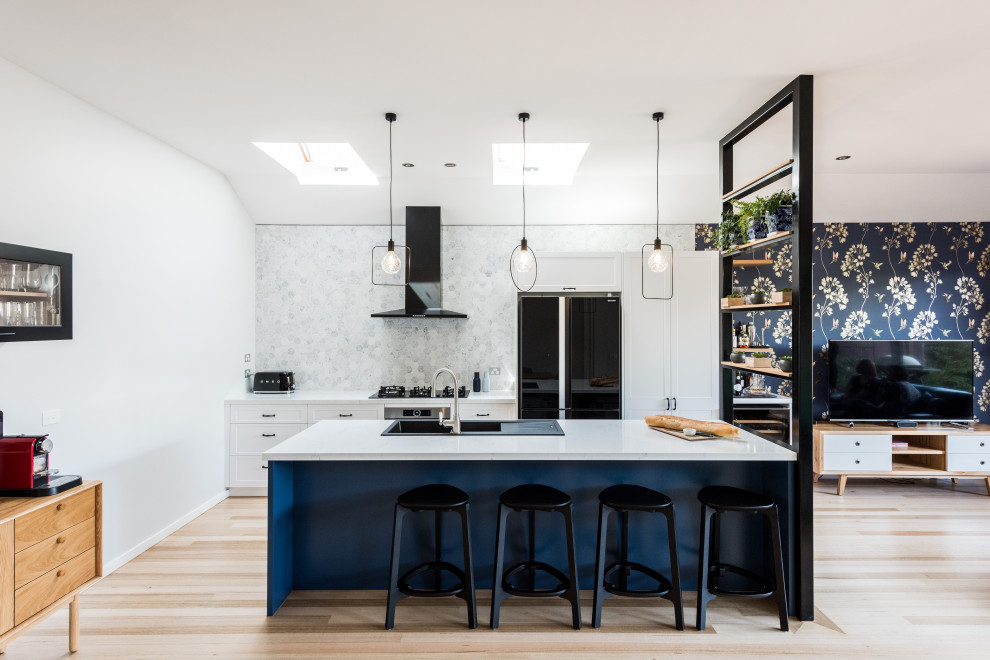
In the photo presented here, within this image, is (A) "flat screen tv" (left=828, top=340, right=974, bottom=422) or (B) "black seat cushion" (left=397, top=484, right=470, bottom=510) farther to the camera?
(A) "flat screen tv" (left=828, top=340, right=974, bottom=422)

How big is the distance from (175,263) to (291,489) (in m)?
2.01

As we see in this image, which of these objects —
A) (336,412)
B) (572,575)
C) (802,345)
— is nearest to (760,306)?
(802,345)

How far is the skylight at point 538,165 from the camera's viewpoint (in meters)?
4.44

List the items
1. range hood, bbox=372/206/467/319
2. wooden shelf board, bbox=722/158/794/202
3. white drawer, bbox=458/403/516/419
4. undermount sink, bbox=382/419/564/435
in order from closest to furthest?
1. wooden shelf board, bbox=722/158/794/202
2. undermount sink, bbox=382/419/564/435
3. white drawer, bbox=458/403/516/419
4. range hood, bbox=372/206/467/319

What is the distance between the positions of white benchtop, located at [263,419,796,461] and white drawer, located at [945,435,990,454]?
9.96ft

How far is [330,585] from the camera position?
9.32ft

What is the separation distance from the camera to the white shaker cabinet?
4633 mm

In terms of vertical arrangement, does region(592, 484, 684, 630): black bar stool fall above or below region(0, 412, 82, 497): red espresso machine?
below

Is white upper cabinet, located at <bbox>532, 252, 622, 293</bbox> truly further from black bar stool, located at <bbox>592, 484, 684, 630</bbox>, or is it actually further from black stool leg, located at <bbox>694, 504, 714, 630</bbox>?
black stool leg, located at <bbox>694, 504, 714, 630</bbox>

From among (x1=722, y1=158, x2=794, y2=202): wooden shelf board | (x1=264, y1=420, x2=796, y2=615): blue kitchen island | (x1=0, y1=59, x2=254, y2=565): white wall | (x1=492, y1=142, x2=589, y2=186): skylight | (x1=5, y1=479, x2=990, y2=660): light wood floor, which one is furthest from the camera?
(x1=492, y1=142, x2=589, y2=186): skylight

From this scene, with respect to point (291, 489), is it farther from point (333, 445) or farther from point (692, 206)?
point (692, 206)

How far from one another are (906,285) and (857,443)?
1.70 metres

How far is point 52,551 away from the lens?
7.06ft

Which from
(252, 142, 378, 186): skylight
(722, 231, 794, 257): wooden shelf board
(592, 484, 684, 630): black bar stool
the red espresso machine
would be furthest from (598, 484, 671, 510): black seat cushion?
(252, 142, 378, 186): skylight
